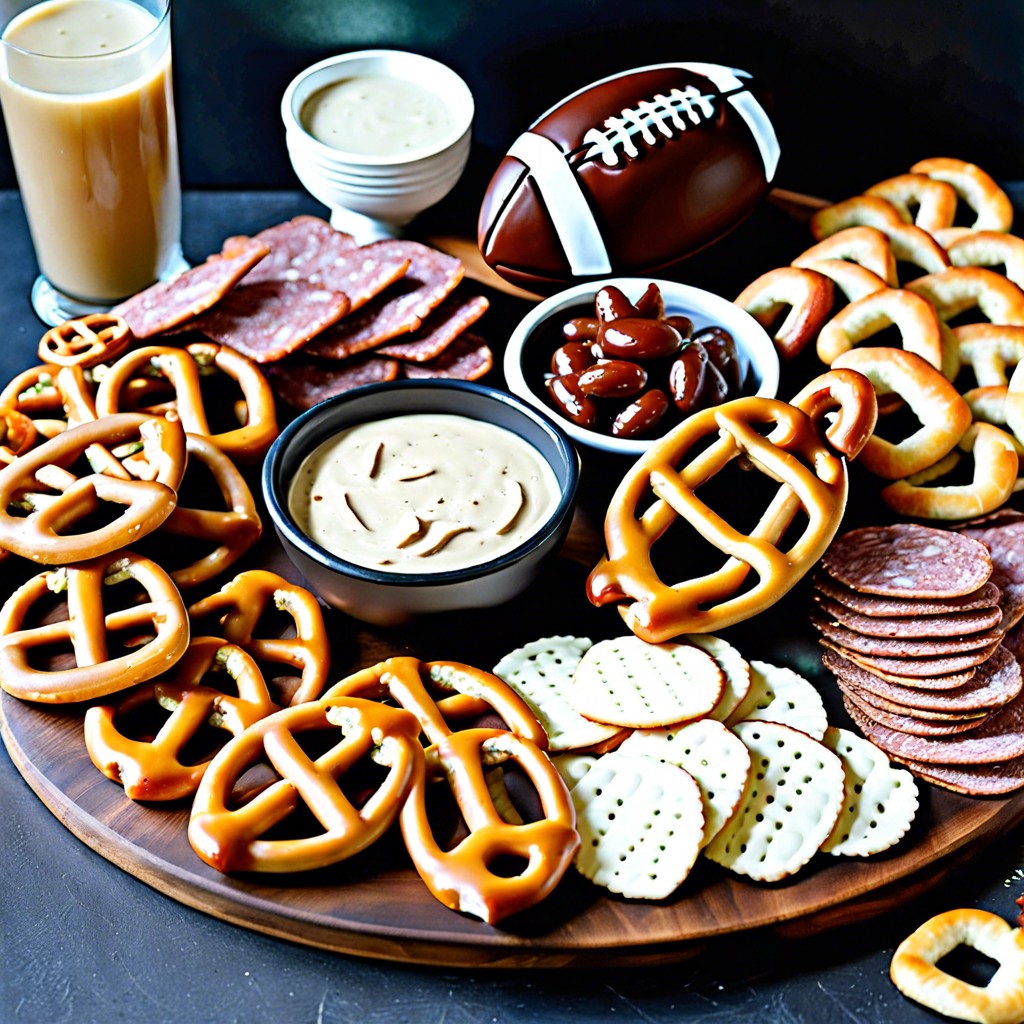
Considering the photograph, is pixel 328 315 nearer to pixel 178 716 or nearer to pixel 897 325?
pixel 178 716

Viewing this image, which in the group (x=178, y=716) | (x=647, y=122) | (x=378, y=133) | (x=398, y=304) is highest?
(x=647, y=122)

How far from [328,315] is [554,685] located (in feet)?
2.03

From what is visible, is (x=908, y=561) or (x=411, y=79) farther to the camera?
(x=411, y=79)

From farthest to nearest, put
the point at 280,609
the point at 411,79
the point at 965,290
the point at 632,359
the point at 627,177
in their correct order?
the point at 411,79
the point at 965,290
the point at 627,177
the point at 632,359
the point at 280,609

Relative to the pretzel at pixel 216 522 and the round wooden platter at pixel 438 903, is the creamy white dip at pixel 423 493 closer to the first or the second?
the pretzel at pixel 216 522

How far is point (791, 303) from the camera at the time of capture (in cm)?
182

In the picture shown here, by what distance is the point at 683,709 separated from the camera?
1.35 metres

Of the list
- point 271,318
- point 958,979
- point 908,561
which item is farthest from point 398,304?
point 958,979

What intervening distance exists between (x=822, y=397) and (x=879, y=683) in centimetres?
35

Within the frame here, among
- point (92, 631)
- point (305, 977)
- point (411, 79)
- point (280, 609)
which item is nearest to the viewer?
point (305, 977)

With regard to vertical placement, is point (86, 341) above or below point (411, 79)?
below

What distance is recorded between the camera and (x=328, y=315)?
5.67 ft

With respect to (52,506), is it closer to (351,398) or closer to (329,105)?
(351,398)

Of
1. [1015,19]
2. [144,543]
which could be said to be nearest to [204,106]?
[144,543]
